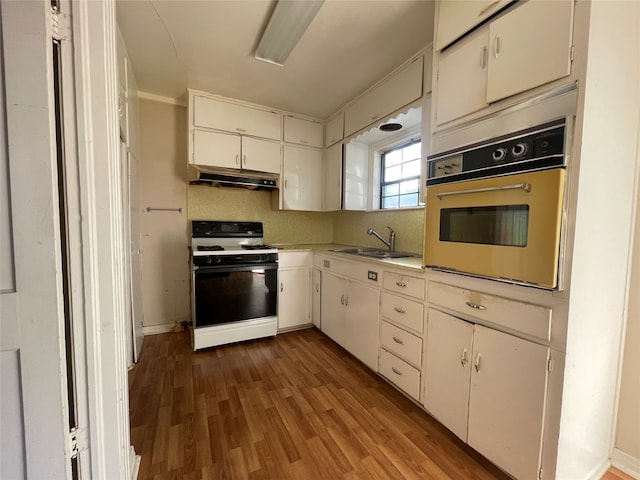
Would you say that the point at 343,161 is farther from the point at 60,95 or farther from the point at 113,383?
the point at 113,383

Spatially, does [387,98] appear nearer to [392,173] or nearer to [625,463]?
[392,173]

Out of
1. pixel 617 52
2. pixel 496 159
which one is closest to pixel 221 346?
pixel 496 159

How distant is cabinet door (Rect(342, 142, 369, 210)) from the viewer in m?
2.92

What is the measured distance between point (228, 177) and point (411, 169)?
1.85m

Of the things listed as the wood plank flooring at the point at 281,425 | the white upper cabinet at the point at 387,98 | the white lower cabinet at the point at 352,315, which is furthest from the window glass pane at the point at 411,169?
the wood plank flooring at the point at 281,425

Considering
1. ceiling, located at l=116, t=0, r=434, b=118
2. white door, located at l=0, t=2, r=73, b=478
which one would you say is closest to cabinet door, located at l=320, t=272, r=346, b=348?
ceiling, located at l=116, t=0, r=434, b=118

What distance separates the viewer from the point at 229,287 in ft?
8.21

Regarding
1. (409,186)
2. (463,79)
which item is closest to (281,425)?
(463,79)

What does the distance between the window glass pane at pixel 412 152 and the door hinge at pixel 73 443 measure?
2.86m

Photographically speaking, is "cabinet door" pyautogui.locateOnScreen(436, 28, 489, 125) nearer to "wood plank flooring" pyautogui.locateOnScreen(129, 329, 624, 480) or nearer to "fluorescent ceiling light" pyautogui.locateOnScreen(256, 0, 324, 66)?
"fluorescent ceiling light" pyautogui.locateOnScreen(256, 0, 324, 66)

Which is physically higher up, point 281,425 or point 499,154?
point 499,154

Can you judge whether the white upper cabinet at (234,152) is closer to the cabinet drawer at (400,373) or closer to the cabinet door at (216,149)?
the cabinet door at (216,149)

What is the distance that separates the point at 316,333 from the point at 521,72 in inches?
104

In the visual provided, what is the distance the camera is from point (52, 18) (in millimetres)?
789
